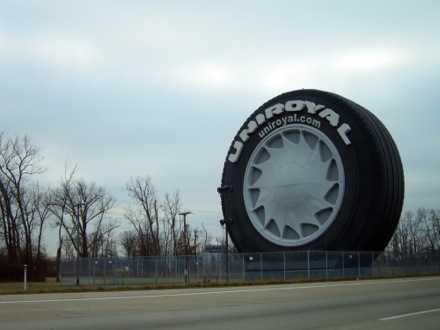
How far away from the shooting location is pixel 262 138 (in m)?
44.3

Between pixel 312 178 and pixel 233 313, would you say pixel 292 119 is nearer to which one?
pixel 312 178

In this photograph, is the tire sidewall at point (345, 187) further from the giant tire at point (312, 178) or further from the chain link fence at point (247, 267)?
the chain link fence at point (247, 267)

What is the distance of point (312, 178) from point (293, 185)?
1.66 metres

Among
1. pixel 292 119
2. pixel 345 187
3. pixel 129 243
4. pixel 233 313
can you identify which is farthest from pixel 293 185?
pixel 129 243

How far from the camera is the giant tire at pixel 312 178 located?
37.9m

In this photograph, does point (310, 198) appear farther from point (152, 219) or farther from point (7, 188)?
point (152, 219)

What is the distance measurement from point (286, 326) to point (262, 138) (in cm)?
3350

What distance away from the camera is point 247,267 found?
40438 mm

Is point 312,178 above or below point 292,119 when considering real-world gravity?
below

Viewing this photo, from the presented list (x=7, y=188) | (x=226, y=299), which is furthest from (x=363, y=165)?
(x=7, y=188)

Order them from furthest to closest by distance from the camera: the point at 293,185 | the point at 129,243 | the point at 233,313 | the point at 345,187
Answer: the point at 129,243, the point at 293,185, the point at 345,187, the point at 233,313

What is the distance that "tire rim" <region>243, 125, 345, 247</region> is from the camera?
133 ft

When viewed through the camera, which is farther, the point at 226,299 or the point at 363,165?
the point at 363,165

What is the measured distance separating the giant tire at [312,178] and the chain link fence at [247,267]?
5.34ft
